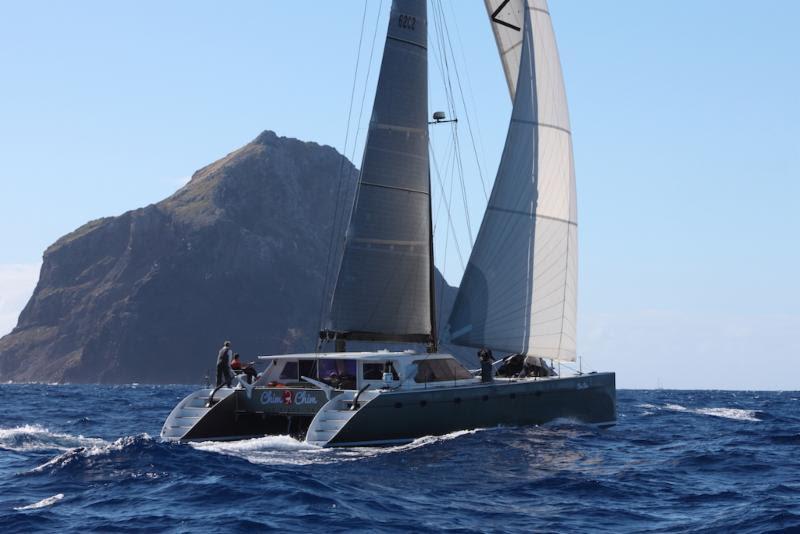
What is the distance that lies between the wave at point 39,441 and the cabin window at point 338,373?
4583 mm

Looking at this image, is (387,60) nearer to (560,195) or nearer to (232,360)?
(560,195)

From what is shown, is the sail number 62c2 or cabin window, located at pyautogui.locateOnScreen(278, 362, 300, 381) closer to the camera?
cabin window, located at pyautogui.locateOnScreen(278, 362, 300, 381)

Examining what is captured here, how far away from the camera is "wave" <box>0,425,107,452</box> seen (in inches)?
788

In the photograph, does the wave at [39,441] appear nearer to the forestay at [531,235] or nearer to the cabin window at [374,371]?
the cabin window at [374,371]

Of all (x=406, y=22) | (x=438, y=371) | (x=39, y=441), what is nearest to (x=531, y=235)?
(x=438, y=371)

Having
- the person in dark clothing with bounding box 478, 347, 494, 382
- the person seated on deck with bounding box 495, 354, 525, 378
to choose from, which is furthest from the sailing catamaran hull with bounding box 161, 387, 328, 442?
the person seated on deck with bounding box 495, 354, 525, 378

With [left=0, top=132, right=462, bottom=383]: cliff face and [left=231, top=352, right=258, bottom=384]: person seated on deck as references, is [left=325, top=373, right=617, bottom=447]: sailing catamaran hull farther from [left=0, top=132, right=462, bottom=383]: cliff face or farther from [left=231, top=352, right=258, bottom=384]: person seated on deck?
[left=0, top=132, right=462, bottom=383]: cliff face

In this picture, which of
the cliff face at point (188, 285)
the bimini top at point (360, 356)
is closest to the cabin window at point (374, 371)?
the bimini top at point (360, 356)

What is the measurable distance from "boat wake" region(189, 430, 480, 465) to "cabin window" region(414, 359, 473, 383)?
4.39 ft

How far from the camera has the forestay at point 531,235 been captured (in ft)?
78.6

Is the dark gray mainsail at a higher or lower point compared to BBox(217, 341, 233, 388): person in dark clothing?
higher

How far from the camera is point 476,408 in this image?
2138 cm

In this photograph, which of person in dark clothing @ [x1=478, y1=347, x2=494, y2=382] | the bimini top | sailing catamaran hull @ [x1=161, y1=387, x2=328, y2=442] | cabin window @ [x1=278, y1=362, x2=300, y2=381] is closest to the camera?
sailing catamaran hull @ [x1=161, y1=387, x2=328, y2=442]

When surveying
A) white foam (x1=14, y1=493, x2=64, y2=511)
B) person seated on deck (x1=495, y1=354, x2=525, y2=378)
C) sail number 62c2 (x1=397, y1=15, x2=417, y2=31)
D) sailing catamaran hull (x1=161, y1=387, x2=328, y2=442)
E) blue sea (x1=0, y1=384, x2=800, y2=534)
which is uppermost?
sail number 62c2 (x1=397, y1=15, x2=417, y2=31)
